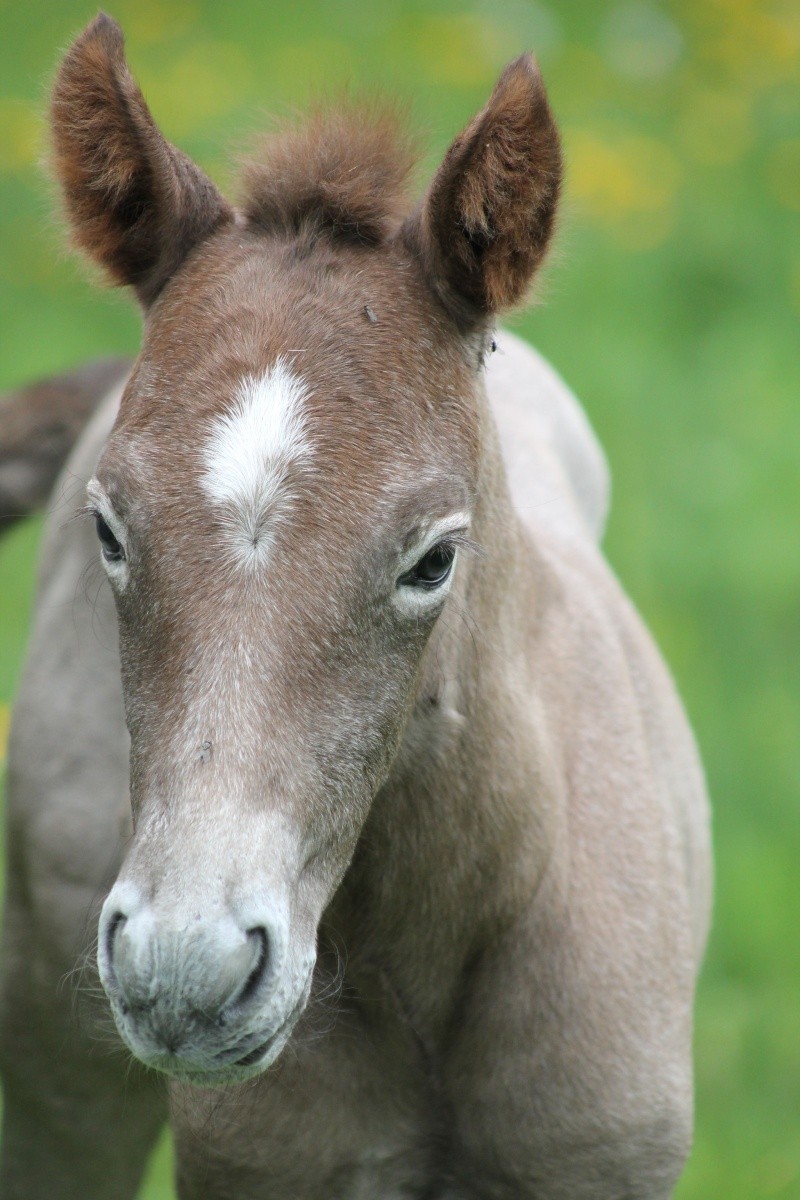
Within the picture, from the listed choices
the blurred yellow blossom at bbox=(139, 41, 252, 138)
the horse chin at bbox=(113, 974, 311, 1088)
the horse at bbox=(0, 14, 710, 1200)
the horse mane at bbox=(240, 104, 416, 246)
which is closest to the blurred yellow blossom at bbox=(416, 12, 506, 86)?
the blurred yellow blossom at bbox=(139, 41, 252, 138)

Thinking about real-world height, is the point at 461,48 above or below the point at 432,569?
above

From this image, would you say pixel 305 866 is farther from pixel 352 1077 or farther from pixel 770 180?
pixel 770 180

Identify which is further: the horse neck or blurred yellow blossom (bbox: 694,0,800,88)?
blurred yellow blossom (bbox: 694,0,800,88)

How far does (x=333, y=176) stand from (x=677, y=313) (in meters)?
5.95

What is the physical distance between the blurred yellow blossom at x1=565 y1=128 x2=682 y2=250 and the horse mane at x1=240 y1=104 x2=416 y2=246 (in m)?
6.00

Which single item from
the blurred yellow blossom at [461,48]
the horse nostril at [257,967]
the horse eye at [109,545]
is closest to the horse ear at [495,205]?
the horse eye at [109,545]

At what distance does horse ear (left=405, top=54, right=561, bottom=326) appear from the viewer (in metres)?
2.57

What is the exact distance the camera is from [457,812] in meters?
2.84

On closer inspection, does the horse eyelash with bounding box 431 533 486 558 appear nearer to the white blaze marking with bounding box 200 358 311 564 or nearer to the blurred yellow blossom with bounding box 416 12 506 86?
the white blaze marking with bounding box 200 358 311 564

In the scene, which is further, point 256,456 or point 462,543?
point 462,543

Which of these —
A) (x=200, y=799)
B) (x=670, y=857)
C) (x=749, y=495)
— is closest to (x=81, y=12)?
(x=749, y=495)

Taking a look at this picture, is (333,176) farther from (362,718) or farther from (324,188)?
(362,718)

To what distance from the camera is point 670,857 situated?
132 inches

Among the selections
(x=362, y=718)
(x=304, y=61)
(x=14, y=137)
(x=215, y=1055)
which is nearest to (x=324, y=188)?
(x=362, y=718)
